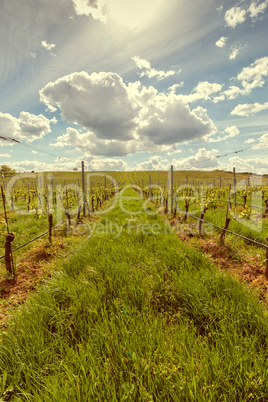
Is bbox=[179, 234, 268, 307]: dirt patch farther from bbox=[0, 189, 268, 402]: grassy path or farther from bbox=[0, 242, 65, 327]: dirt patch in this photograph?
bbox=[0, 242, 65, 327]: dirt patch

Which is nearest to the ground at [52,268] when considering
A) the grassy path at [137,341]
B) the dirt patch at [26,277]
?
the dirt patch at [26,277]

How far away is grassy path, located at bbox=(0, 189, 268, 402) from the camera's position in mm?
1335

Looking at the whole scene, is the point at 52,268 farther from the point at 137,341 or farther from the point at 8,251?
the point at 137,341

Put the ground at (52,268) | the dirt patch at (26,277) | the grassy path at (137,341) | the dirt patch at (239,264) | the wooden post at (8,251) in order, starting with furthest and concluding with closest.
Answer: the wooden post at (8,251), the dirt patch at (239,264), the ground at (52,268), the dirt patch at (26,277), the grassy path at (137,341)

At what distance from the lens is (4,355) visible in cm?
172

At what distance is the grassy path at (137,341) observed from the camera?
1335mm

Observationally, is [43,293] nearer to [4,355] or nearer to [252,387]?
[4,355]

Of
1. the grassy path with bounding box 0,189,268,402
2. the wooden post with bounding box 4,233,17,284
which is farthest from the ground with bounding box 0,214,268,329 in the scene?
the grassy path with bounding box 0,189,268,402

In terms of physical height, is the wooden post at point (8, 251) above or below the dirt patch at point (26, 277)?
above

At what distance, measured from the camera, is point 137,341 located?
68.0 inches

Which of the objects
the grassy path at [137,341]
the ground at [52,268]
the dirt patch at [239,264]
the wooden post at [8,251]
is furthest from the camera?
the wooden post at [8,251]

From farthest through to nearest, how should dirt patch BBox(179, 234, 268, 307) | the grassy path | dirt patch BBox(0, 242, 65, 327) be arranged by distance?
dirt patch BBox(179, 234, 268, 307) < dirt patch BBox(0, 242, 65, 327) < the grassy path

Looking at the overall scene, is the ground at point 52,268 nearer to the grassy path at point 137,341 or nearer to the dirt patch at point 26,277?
the dirt patch at point 26,277

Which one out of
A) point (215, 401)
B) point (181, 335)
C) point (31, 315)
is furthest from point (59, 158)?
point (215, 401)
